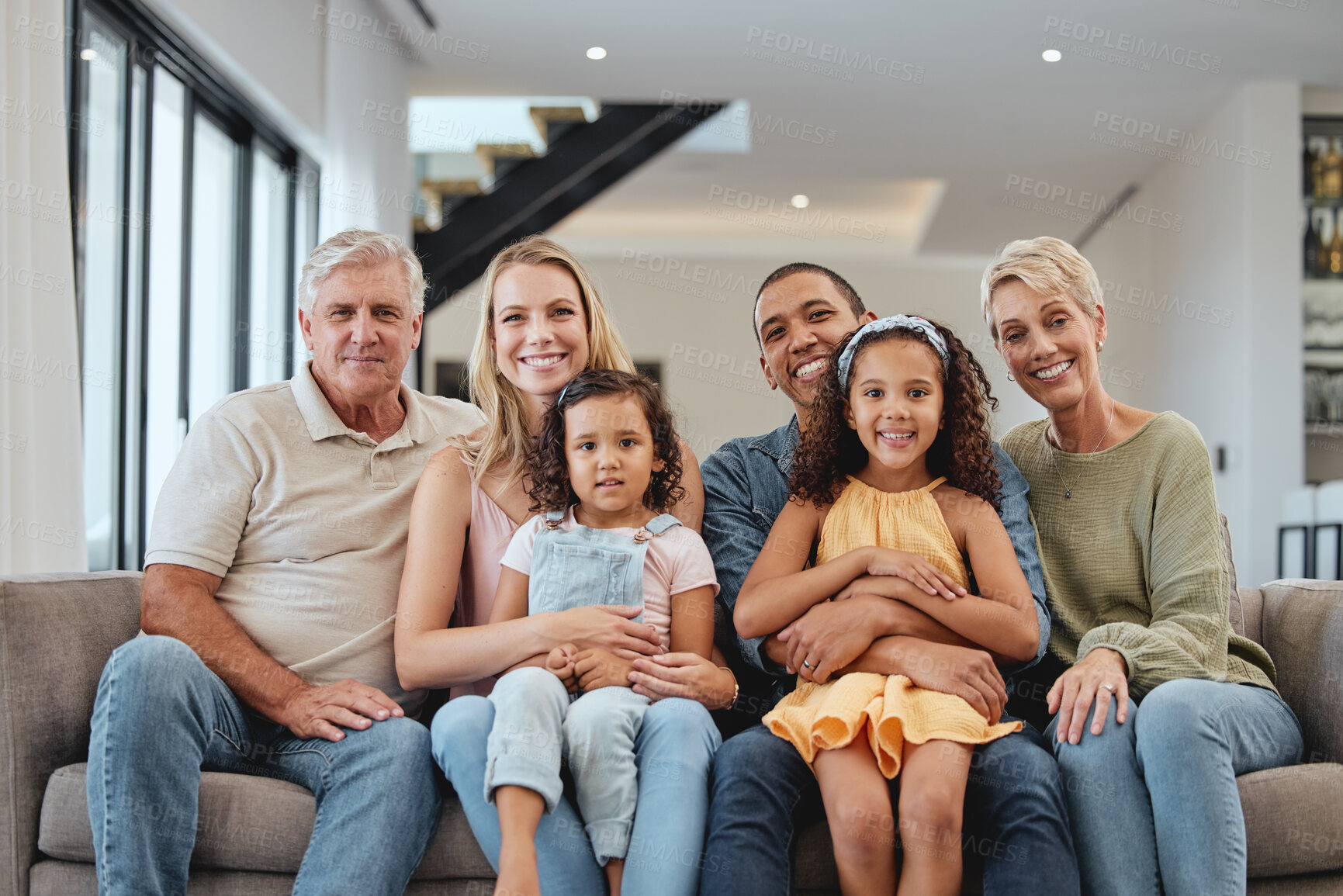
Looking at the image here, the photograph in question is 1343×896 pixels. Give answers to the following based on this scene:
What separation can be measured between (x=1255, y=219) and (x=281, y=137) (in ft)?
13.6

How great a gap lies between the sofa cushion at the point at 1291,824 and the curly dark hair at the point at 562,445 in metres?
0.94

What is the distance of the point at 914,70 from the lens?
480 cm

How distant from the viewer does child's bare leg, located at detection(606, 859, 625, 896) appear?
1.39 m

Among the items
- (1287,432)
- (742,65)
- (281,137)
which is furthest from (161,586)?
(1287,432)

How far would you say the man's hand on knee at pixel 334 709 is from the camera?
5.03ft

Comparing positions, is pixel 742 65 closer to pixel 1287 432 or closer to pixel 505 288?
pixel 1287 432

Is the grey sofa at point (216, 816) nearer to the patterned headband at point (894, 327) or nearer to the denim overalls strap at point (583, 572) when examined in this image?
the denim overalls strap at point (583, 572)

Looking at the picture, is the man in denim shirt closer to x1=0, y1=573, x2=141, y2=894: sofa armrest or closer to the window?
x1=0, y1=573, x2=141, y2=894: sofa armrest

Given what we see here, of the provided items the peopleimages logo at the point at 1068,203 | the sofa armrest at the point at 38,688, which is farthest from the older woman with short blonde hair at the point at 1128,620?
the peopleimages logo at the point at 1068,203

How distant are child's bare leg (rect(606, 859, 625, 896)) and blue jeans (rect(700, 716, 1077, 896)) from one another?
0.11 meters

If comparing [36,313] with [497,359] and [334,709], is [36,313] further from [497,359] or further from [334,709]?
[334,709]

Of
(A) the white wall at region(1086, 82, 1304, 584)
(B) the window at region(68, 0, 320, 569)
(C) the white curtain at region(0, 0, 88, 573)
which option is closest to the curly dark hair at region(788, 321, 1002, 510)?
(C) the white curtain at region(0, 0, 88, 573)

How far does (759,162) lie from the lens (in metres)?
6.27

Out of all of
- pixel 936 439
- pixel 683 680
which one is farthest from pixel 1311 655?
pixel 683 680
